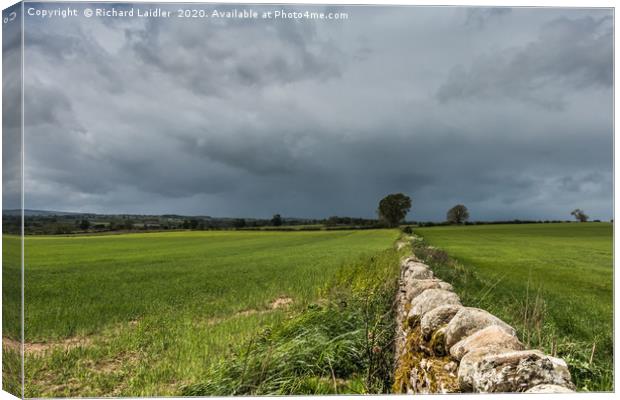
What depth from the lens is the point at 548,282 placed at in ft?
30.6

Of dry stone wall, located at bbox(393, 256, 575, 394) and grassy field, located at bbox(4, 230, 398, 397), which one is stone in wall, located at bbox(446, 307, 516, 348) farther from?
grassy field, located at bbox(4, 230, 398, 397)

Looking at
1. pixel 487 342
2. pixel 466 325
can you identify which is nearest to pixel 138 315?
pixel 466 325

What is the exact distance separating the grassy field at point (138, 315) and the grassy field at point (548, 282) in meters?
2.99

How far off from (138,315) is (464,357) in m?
5.26

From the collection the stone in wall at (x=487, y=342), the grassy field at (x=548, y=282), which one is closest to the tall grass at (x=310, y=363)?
the stone in wall at (x=487, y=342)

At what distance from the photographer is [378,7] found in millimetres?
4480

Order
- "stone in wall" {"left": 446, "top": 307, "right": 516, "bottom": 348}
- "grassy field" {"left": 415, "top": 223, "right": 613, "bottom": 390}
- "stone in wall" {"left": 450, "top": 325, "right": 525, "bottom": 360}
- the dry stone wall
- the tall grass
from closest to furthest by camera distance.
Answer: the dry stone wall < "stone in wall" {"left": 450, "top": 325, "right": 525, "bottom": 360} < "stone in wall" {"left": 446, "top": 307, "right": 516, "bottom": 348} < the tall grass < "grassy field" {"left": 415, "top": 223, "right": 613, "bottom": 390}

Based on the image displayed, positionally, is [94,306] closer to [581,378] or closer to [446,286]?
[446,286]

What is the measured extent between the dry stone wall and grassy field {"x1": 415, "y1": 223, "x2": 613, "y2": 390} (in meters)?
1.00

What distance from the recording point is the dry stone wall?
2.68 m

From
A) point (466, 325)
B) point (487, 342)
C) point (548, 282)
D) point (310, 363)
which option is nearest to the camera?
point (487, 342)

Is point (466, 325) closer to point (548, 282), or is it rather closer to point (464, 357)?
point (464, 357)

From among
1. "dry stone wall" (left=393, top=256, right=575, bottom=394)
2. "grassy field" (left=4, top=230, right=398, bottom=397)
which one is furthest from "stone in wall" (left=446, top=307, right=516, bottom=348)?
"grassy field" (left=4, top=230, right=398, bottom=397)

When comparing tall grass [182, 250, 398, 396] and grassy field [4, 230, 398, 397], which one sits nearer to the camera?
tall grass [182, 250, 398, 396]
